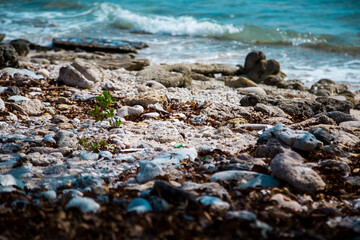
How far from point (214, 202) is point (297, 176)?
0.83 m

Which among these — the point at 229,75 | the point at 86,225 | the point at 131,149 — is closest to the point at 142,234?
the point at 86,225

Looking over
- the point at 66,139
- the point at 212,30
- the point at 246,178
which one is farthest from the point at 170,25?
the point at 246,178

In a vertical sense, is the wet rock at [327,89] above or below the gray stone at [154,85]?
below

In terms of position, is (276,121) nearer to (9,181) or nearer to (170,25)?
(9,181)

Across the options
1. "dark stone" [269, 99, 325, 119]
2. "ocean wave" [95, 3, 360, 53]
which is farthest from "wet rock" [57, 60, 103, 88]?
"ocean wave" [95, 3, 360, 53]

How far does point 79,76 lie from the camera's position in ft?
19.5

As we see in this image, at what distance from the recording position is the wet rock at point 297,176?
270 cm

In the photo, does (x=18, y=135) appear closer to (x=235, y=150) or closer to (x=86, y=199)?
(x=86, y=199)

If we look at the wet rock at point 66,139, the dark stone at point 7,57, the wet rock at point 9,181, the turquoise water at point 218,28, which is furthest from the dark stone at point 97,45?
the wet rock at point 9,181

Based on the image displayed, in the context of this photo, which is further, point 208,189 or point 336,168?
point 336,168

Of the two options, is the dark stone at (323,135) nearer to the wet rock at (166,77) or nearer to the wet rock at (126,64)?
the wet rock at (166,77)

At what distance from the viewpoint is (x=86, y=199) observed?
2.29 m

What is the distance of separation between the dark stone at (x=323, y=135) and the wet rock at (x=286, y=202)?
135cm

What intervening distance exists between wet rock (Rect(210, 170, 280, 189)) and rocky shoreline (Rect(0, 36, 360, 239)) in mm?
11
